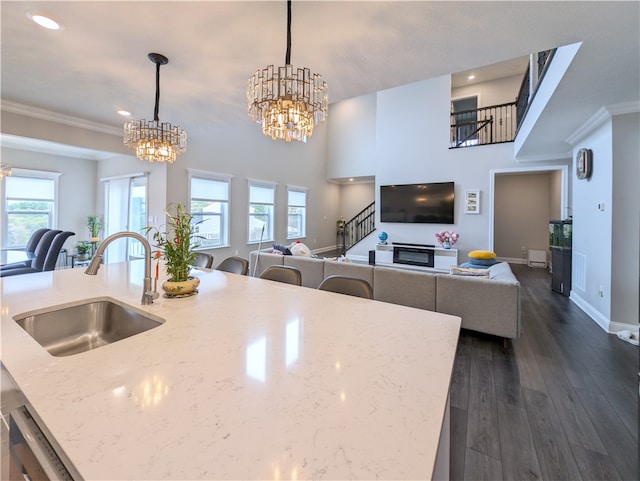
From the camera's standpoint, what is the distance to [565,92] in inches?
115

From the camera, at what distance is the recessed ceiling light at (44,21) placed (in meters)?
1.90

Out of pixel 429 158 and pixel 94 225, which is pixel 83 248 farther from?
pixel 429 158

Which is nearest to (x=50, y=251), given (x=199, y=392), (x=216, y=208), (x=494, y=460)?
(x=216, y=208)

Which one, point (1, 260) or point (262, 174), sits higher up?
point (262, 174)

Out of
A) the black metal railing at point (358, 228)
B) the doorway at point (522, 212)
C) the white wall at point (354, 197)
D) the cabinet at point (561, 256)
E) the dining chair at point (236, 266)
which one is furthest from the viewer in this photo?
the white wall at point (354, 197)

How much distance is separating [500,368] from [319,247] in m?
7.45

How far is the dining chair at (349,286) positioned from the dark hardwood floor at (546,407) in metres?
1.01

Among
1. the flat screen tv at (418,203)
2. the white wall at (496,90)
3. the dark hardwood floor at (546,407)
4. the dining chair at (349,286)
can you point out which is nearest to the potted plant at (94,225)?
the dining chair at (349,286)

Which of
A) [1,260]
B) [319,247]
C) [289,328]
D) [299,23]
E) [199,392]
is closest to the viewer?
[199,392]

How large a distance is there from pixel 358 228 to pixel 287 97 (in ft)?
26.7

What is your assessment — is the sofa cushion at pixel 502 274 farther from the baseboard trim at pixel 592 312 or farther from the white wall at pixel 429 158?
the white wall at pixel 429 158

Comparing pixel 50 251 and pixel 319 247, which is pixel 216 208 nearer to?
pixel 50 251

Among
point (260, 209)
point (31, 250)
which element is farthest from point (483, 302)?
point (31, 250)

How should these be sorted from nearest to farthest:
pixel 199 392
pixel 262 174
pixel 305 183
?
pixel 199 392
pixel 262 174
pixel 305 183
